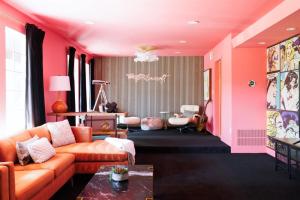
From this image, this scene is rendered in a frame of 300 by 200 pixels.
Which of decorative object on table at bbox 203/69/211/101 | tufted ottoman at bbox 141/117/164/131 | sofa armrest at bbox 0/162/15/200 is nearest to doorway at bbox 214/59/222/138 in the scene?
decorative object on table at bbox 203/69/211/101

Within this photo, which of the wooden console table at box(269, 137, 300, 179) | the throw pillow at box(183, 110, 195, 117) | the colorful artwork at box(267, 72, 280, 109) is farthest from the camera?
the throw pillow at box(183, 110, 195, 117)

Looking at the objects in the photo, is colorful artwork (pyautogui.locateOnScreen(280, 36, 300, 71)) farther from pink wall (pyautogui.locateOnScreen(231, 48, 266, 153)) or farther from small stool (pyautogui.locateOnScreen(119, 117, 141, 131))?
small stool (pyautogui.locateOnScreen(119, 117, 141, 131))

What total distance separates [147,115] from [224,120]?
349 cm

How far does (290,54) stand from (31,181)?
15.2 ft

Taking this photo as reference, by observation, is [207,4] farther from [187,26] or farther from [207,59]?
[207,59]

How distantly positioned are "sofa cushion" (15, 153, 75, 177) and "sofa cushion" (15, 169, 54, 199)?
13cm

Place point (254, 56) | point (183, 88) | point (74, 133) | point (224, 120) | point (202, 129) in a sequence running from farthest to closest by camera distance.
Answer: point (183, 88), point (202, 129), point (224, 120), point (254, 56), point (74, 133)

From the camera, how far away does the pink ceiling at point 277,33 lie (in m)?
3.87

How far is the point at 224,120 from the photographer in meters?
6.64

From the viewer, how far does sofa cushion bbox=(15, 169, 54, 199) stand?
2657mm

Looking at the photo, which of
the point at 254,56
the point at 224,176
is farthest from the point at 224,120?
the point at 224,176

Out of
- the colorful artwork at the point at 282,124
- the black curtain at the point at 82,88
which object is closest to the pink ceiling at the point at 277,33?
the colorful artwork at the point at 282,124

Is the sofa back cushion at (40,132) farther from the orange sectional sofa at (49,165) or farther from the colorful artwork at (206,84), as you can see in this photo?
the colorful artwork at (206,84)

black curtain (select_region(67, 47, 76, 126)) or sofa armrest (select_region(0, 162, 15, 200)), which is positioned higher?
black curtain (select_region(67, 47, 76, 126))
